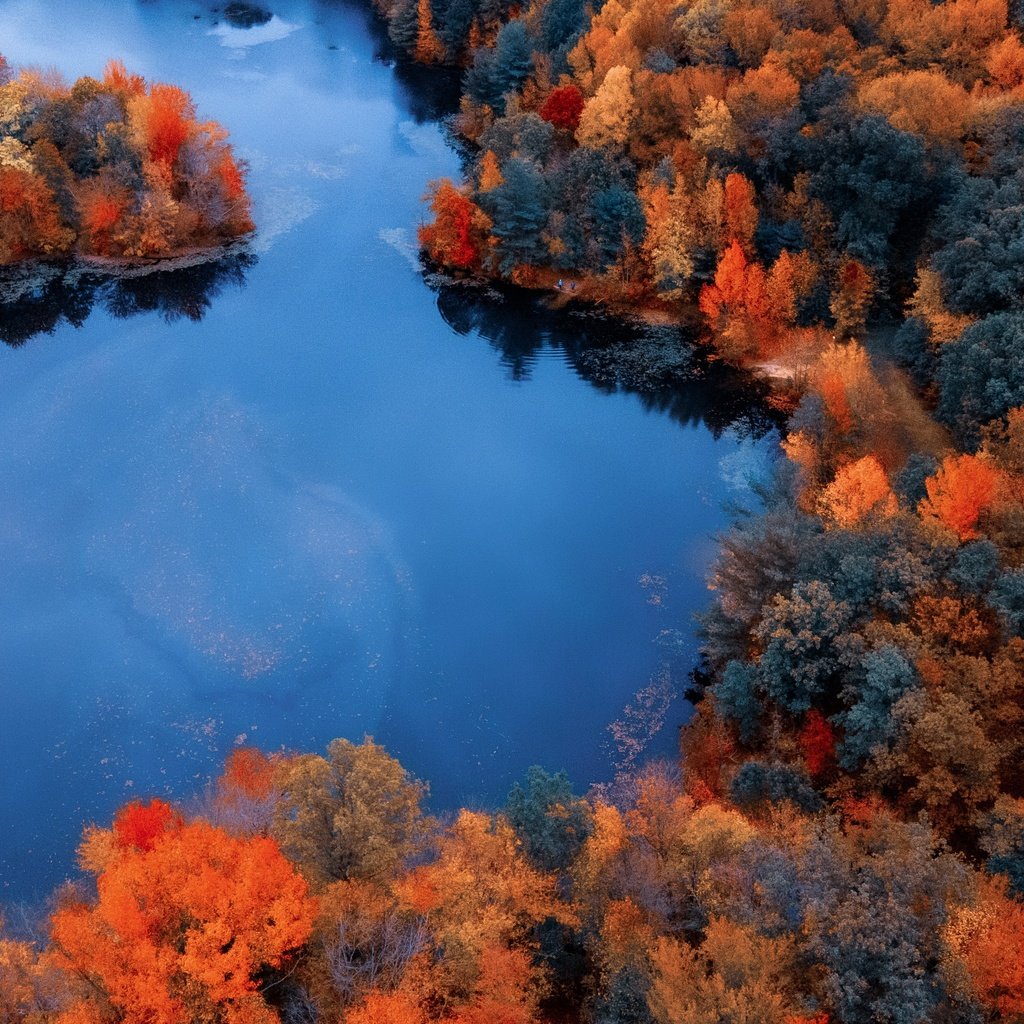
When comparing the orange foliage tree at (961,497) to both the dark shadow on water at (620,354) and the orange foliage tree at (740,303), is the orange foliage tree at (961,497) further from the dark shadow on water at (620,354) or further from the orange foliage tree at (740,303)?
the orange foliage tree at (740,303)

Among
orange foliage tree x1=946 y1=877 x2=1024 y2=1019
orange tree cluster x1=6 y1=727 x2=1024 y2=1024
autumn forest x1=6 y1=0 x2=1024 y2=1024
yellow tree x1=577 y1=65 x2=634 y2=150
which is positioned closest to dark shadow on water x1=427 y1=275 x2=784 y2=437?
autumn forest x1=6 y1=0 x2=1024 y2=1024

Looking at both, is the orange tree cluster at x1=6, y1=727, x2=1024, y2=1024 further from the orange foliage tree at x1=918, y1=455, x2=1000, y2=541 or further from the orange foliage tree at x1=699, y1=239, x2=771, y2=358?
the orange foliage tree at x1=699, y1=239, x2=771, y2=358

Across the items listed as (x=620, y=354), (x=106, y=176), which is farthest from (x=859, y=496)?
(x=106, y=176)

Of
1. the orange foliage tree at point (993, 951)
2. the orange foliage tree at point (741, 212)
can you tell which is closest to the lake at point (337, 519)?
the orange foliage tree at point (741, 212)

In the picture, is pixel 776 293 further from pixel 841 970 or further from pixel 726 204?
pixel 841 970

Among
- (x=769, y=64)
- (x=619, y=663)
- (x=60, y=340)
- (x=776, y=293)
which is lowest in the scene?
→ (x=60, y=340)

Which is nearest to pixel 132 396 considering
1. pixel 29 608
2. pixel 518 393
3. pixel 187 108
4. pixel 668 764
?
pixel 29 608

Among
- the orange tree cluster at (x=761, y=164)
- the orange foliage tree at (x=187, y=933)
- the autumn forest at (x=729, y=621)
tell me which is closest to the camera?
the orange foliage tree at (x=187, y=933)
